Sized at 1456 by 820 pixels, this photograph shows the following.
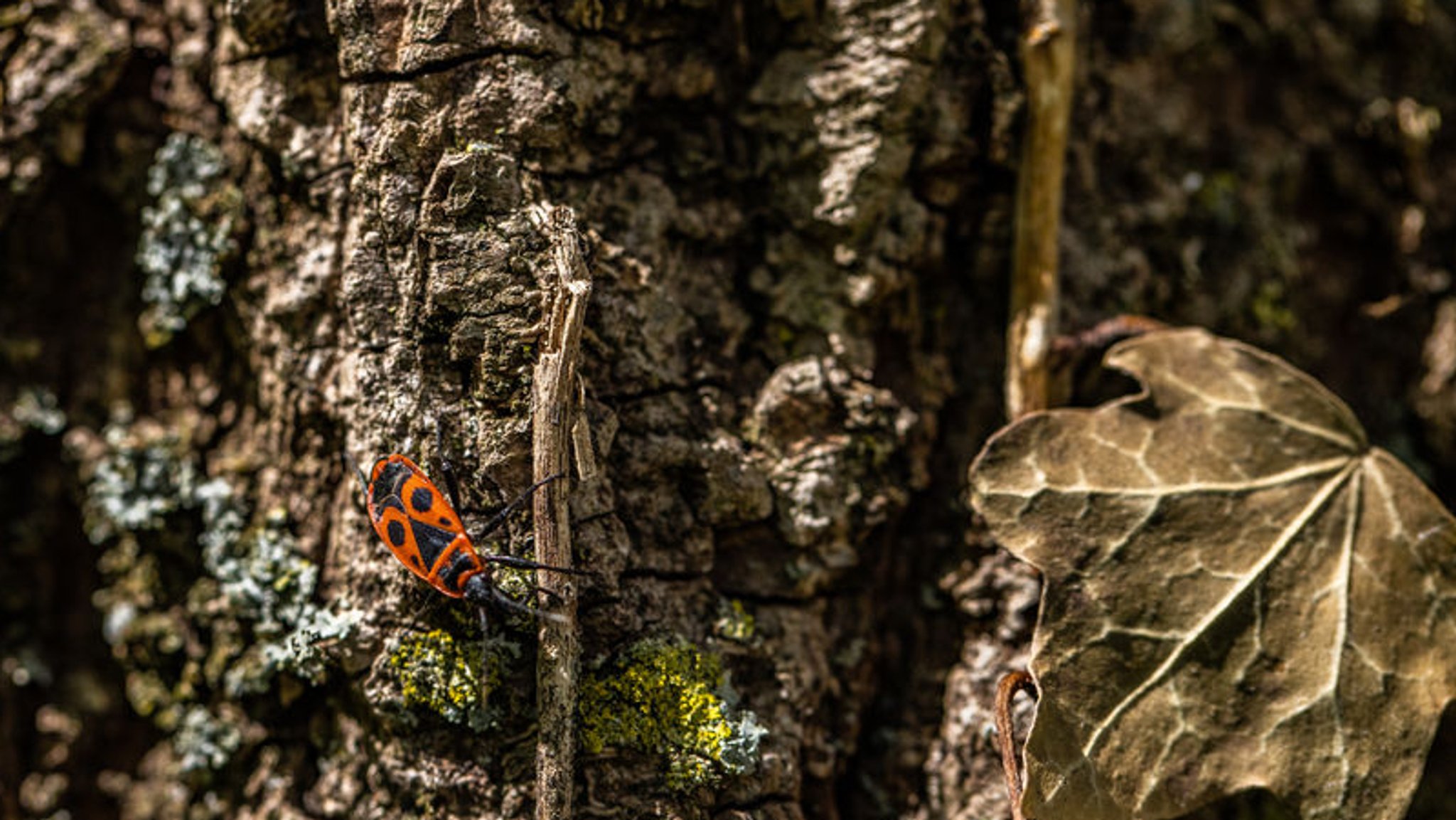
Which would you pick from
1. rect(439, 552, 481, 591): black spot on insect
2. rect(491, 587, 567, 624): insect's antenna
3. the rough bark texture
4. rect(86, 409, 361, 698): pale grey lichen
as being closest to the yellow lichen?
the rough bark texture

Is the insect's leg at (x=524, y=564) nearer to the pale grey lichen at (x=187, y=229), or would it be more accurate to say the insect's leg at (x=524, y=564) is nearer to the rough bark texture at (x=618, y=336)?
the rough bark texture at (x=618, y=336)

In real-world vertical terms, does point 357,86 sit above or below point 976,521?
above

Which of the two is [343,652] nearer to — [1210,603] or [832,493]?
[832,493]

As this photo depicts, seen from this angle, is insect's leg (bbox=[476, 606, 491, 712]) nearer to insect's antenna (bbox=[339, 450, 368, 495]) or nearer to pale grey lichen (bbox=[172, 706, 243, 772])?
insect's antenna (bbox=[339, 450, 368, 495])

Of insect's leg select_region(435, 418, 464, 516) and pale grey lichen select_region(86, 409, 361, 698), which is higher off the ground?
insect's leg select_region(435, 418, 464, 516)

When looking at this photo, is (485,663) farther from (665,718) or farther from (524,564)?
(665,718)

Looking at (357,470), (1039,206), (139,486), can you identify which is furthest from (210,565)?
(1039,206)

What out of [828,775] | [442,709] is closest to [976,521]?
[828,775]
